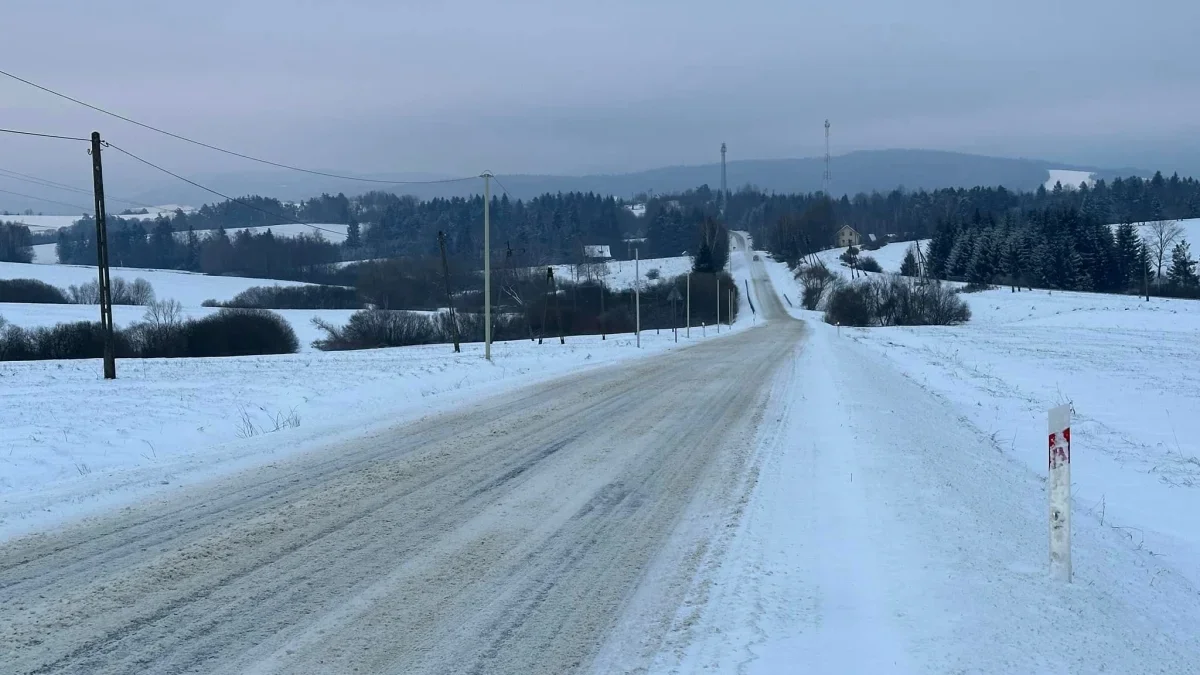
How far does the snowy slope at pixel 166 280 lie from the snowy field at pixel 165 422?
8013 centimetres

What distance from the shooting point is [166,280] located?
107938mm

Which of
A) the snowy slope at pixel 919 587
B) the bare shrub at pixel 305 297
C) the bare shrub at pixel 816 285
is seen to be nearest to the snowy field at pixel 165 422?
the snowy slope at pixel 919 587

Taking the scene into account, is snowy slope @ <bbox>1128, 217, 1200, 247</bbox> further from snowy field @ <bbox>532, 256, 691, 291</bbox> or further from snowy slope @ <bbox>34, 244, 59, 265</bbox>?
snowy slope @ <bbox>34, 244, 59, 265</bbox>

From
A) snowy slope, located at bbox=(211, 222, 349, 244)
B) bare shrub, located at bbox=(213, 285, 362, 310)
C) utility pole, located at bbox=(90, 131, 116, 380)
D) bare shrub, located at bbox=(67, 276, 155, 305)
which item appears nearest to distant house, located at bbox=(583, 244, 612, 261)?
snowy slope, located at bbox=(211, 222, 349, 244)

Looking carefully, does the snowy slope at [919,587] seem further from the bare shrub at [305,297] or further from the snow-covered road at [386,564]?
the bare shrub at [305,297]

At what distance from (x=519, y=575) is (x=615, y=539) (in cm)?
121

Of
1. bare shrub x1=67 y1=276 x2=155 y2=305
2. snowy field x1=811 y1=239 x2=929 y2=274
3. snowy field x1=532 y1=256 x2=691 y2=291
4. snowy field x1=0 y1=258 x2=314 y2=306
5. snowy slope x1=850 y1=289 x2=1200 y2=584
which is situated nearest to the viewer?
snowy slope x1=850 y1=289 x2=1200 y2=584

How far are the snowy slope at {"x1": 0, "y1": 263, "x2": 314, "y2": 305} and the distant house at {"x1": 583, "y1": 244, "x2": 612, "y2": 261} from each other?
1838 inches

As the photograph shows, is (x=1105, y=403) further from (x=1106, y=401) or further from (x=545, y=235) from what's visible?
(x=545, y=235)

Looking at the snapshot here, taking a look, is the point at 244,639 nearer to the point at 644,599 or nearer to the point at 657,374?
the point at 644,599

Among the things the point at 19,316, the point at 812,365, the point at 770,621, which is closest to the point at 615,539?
the point at 770,621

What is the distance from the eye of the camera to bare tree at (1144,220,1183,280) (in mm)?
112625

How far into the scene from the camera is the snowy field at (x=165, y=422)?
29.6 ft

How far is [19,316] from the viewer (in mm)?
64312
